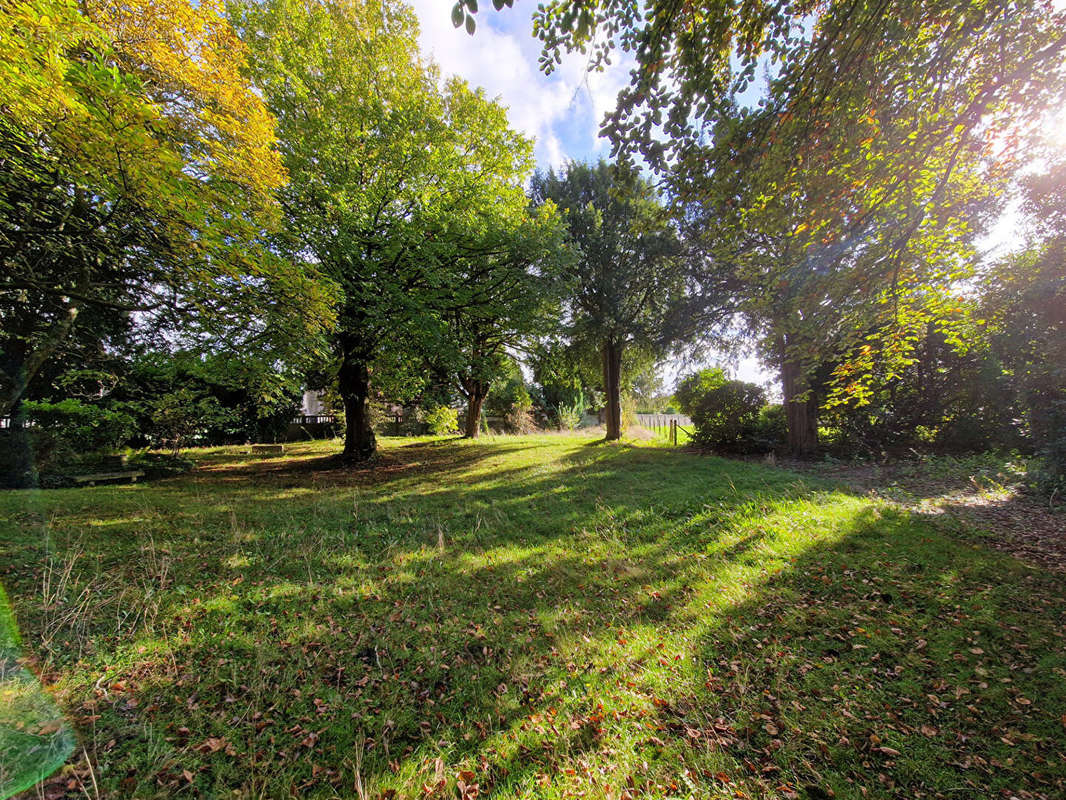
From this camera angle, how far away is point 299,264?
7328 mm

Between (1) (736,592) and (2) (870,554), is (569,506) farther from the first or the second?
(2) (870,554)

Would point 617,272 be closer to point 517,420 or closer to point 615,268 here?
point 615,268

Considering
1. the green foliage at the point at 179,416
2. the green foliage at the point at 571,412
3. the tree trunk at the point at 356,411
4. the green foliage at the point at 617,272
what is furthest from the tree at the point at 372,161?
the green foliage at the point at 571,412

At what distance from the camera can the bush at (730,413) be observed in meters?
11.7

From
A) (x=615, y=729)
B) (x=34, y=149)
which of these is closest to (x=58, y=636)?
(x=615, y=729)

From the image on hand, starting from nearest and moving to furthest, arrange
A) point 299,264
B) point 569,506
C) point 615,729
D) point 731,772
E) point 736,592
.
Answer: point 731,772 → point 615,729 → point 736,592 → point 569,506 → point 299,264

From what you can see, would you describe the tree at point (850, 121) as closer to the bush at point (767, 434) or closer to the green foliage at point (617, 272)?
the bush at point (767, 434)

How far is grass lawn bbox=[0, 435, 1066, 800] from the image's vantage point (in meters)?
1.96

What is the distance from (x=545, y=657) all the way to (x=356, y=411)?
1059 cm

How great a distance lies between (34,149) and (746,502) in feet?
36.6

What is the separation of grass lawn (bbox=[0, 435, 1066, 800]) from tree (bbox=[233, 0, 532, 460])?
5.63 meters

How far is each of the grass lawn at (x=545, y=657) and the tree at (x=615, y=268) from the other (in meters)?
9.81

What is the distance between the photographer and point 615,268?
14.2 metres

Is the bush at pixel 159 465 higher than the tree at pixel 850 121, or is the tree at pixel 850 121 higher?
the tree at pixel 850 121
